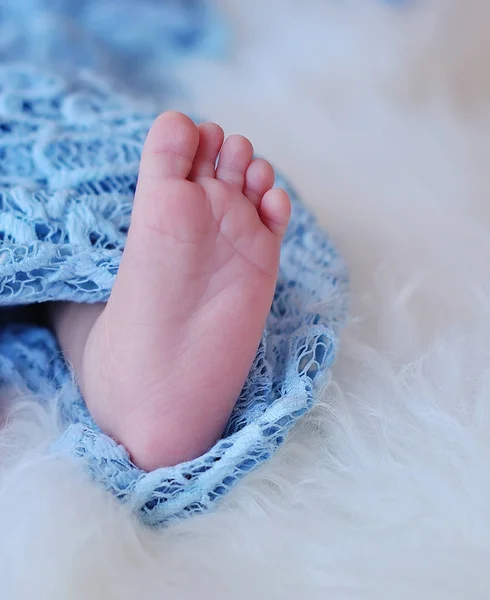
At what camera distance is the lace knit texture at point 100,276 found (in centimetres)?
50

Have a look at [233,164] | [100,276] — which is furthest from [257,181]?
[100,276]

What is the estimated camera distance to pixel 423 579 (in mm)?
434

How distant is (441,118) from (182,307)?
63 centimetres

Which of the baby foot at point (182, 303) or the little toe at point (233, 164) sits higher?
the little toe at point (233, 164)

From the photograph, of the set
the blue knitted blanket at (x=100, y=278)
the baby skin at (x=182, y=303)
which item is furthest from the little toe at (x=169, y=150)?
the blue knitted blanket at (x=100, y=278)

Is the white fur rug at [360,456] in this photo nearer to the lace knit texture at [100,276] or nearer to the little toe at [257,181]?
the lace knit texture at [100,276]

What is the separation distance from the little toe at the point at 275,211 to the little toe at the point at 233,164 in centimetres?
2

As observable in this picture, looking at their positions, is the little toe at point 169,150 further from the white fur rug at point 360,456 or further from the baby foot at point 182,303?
the white fur rug at point 360,456

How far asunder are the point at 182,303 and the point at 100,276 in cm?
12

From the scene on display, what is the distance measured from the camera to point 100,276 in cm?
58

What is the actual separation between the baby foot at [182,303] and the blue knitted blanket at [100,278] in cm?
2

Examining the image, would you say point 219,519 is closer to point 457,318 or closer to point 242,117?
point 457,318

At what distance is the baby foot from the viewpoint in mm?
482

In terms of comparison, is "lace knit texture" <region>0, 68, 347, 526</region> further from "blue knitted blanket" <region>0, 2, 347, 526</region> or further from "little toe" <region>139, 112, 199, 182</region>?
"little toe" <region>139, 112, 199, 182</region>
